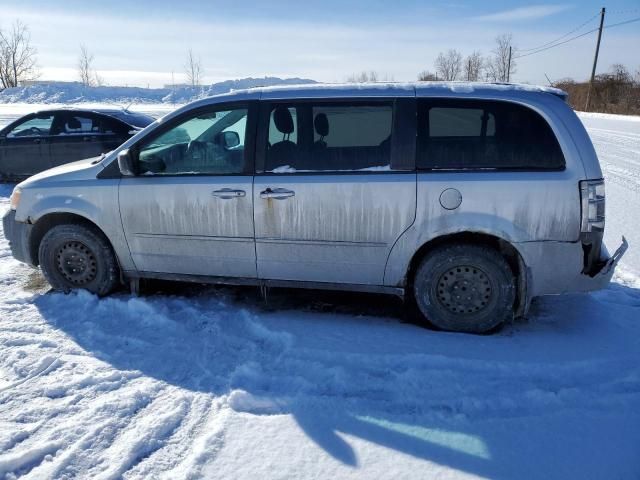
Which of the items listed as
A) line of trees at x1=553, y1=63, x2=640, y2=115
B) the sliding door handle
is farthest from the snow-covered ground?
line of trees at x1=553, y1=63, x2=640, y2=115

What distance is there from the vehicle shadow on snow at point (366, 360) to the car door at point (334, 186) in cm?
55

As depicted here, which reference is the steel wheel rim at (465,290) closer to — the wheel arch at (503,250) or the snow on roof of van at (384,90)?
the wheel arch at (503,250)

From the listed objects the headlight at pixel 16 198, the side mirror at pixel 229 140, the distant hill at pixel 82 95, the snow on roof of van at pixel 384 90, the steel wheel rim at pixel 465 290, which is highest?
the distant hill at pixel 82 95

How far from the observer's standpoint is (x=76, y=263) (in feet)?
15.1

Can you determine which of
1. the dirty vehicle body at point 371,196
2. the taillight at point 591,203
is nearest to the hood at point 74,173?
the dirty vehicle body at point 371,196

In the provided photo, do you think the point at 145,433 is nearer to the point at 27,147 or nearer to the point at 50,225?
the point at 50,225

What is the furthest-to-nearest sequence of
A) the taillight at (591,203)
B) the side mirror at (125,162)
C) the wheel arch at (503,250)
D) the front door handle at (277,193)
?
the side mirror at (125,162)
the front door handle at (277,193)
the wheel arch at (503,250)
the taillight at (591,203)

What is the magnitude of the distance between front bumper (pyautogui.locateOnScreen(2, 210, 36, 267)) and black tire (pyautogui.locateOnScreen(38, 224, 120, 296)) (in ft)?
0.59

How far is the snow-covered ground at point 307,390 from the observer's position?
2.54m

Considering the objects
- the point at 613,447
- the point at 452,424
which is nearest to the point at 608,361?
the point at 613,447

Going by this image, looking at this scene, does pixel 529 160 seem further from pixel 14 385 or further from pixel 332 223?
pixel 14 385

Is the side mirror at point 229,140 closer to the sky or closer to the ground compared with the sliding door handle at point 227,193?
closer to the sky

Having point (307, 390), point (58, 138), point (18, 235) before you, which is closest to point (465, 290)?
point (307, 390)

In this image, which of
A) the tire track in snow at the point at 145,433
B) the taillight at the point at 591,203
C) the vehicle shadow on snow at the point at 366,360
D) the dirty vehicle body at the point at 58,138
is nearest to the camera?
the tire track in snow at the point at 145,433
